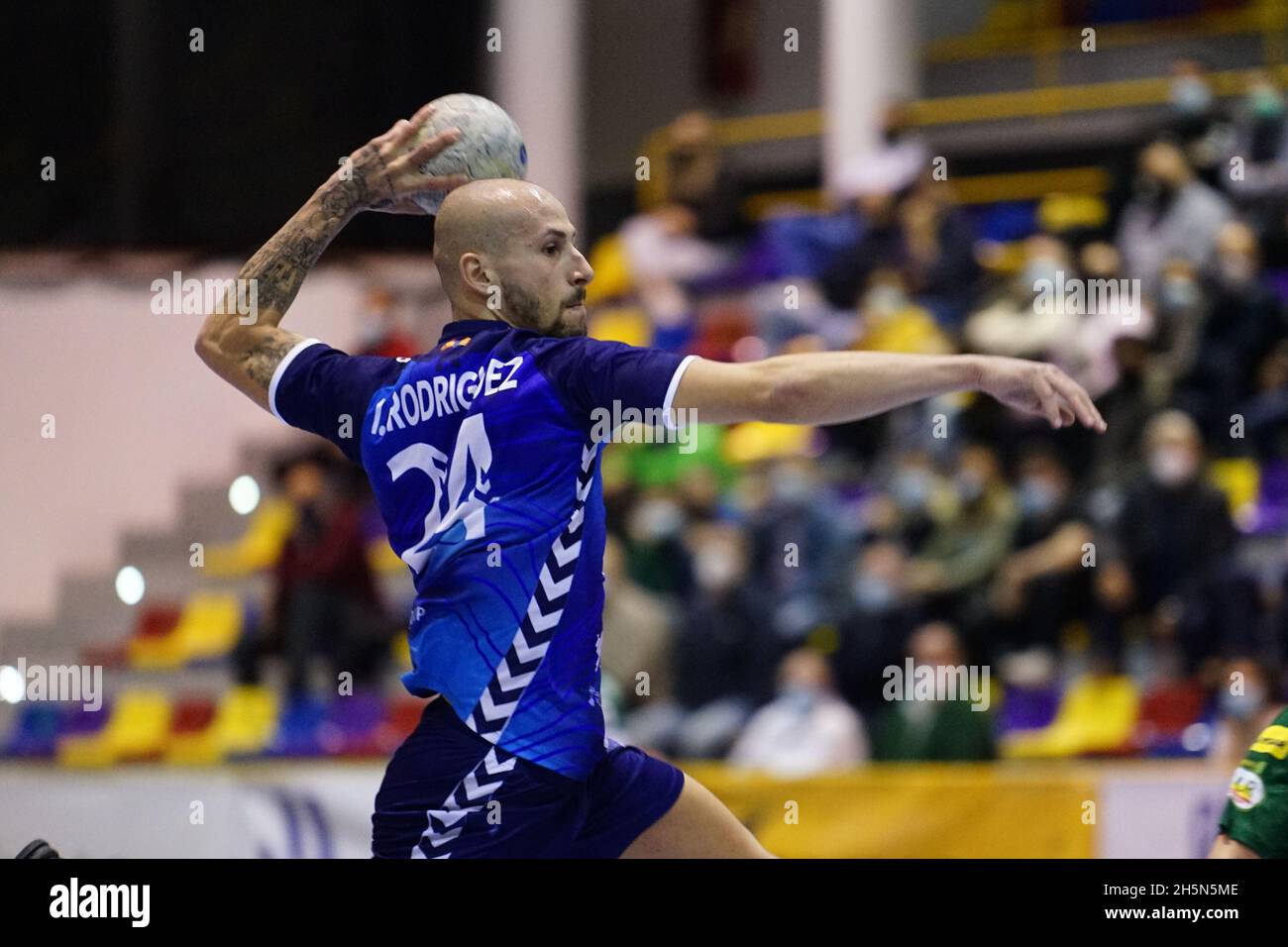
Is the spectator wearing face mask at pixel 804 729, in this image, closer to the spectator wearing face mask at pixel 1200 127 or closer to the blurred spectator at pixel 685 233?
the blurred spectator at pixel 685 233

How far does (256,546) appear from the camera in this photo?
15.5 m

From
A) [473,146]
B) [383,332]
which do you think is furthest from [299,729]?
[473,146]

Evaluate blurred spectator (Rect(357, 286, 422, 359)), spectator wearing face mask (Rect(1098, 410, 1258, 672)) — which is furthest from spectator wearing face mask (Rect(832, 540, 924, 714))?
blurred spectator (Rect(357, 286, 422, 359))

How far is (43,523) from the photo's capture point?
1597cm

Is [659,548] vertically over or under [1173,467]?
under

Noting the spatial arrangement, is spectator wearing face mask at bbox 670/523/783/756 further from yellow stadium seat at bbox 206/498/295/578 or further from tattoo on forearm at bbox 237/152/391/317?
tattoo on forearm at bbox 237/152/391/317

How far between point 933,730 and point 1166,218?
13.1ft

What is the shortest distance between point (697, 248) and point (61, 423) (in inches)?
218

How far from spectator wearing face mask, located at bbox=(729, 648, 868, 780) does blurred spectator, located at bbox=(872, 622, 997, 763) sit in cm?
18

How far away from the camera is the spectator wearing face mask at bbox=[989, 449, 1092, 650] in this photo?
11.3 metres

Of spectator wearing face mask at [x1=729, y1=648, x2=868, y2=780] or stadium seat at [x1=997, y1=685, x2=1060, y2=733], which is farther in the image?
stadium seat at [x1=997, y1=685, x2=1060, y2=733]

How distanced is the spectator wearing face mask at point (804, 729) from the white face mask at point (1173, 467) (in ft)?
7.31

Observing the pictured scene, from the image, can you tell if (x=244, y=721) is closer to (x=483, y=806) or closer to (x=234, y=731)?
(x=234, y=731)

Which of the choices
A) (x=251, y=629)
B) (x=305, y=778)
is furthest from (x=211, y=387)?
(x=305, y=778)
